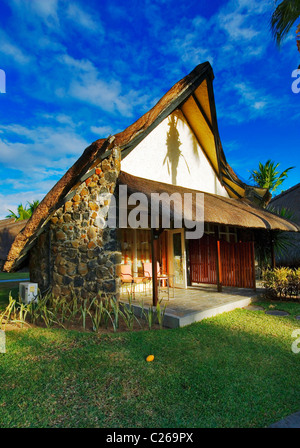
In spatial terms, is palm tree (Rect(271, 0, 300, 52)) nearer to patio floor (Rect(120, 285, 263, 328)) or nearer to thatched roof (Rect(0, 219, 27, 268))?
patio floor (Rect(120, 285, 263, 328))

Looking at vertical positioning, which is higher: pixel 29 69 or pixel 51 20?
pixel 51 20

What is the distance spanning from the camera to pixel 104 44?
8.09m

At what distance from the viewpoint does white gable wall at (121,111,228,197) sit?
29.4 ft

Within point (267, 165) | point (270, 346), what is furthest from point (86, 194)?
point (267, 165)

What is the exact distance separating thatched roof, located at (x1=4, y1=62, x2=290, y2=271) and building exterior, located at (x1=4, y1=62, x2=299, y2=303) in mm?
32

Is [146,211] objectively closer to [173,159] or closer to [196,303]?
[196,303]

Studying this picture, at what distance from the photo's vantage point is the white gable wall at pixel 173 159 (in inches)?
353

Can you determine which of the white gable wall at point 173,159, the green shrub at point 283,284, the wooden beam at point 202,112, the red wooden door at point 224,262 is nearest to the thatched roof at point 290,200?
the white gable wall at point 173,159

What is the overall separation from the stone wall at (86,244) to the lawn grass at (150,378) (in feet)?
5.47

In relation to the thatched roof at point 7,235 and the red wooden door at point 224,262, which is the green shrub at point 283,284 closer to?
the red wooden door at point 224,262

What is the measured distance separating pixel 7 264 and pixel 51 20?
6.91 metres

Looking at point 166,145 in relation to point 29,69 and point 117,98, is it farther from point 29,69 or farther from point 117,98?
point 29,69

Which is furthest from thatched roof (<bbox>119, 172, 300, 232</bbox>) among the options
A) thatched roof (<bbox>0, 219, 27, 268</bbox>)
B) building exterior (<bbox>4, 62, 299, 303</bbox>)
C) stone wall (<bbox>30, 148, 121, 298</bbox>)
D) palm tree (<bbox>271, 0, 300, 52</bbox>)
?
palm tree (<bbox>271, 0, 300, 52</bbox>)

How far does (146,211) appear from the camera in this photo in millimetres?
6805
